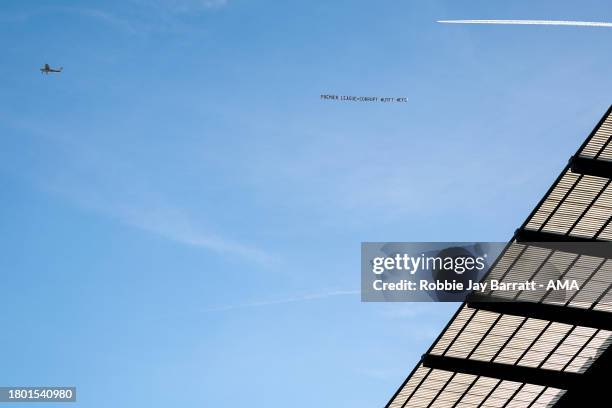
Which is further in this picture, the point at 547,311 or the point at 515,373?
the point at 515,373

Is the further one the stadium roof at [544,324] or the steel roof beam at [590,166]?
the stadium roof at [544,324]

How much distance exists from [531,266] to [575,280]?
7.30 feet

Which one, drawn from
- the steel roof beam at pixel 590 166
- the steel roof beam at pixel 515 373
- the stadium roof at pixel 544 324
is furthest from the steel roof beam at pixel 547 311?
the steel roof beam at pixel 590 166

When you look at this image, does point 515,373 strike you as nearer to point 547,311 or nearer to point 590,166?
point 547,311

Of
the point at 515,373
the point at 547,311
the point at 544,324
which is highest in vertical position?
the point at 547,311

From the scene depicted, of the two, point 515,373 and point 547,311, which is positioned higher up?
point 547,311

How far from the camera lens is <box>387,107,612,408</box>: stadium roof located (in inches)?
1369

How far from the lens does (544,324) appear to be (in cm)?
3844

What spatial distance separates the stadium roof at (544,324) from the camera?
114 feet

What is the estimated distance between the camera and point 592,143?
3316cm

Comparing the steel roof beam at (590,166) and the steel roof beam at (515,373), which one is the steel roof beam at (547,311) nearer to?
the steel roof beam at (515,373)

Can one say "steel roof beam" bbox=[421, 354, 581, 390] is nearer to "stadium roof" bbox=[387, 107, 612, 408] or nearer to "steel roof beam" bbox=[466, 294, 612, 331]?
"stadium roof" bbox=[387, 107, 612, 408]

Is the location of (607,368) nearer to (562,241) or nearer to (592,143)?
(562,241)

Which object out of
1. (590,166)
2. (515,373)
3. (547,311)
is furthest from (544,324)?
(590,166)
